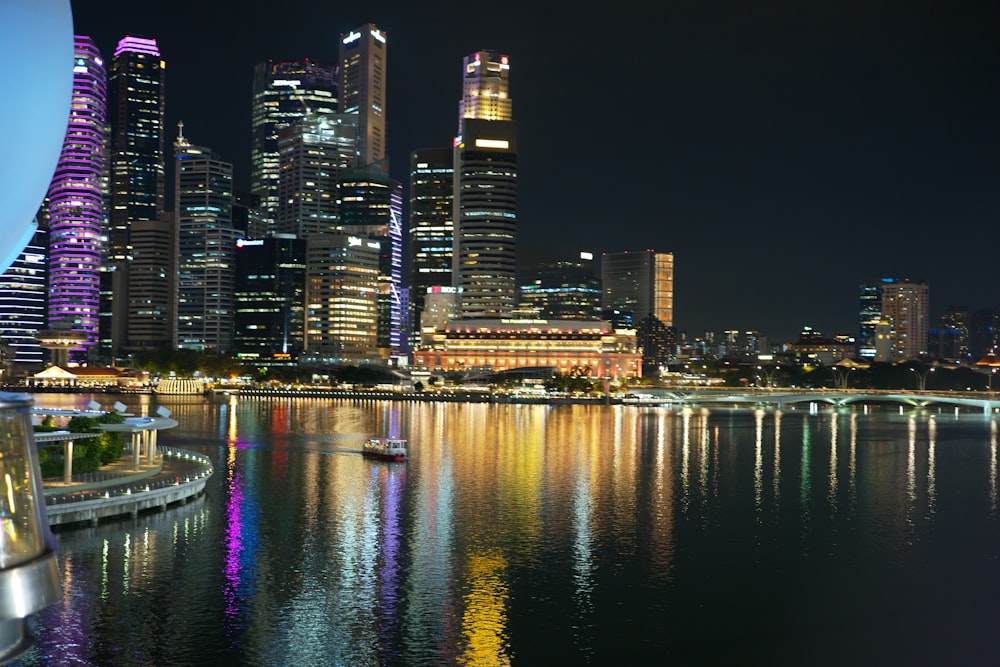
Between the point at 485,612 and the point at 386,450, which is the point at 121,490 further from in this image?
the point at 386,450

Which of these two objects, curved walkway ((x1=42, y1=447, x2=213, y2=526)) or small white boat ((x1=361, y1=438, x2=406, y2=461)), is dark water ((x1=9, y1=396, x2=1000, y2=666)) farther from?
small white boat ((x1=361, y1=438, x2=406, y2=461))

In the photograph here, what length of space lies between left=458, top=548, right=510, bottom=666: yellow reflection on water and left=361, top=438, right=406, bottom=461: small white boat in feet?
84.4

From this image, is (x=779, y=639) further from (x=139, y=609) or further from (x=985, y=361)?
(x=985, y=361)

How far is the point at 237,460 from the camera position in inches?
2199

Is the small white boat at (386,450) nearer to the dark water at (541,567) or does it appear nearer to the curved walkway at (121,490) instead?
the dark water at (541,567)

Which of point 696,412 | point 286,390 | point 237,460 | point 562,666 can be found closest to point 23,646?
point 562,666

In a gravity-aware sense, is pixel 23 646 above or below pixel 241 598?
above

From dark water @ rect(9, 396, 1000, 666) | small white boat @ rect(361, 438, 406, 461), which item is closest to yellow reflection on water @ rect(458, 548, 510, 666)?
dark water @ rect(9, 396, 1000, 666)

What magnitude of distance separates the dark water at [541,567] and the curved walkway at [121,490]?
86cm

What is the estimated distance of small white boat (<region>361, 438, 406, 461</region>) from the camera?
188 feet

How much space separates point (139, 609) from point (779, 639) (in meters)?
15.9

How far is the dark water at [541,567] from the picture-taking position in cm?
2259

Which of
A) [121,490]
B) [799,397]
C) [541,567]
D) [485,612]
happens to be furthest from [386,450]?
[799,397]

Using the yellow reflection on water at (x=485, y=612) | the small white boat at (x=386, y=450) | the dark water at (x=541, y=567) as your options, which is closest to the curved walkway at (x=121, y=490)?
the dark water at (x=541, y=567)
